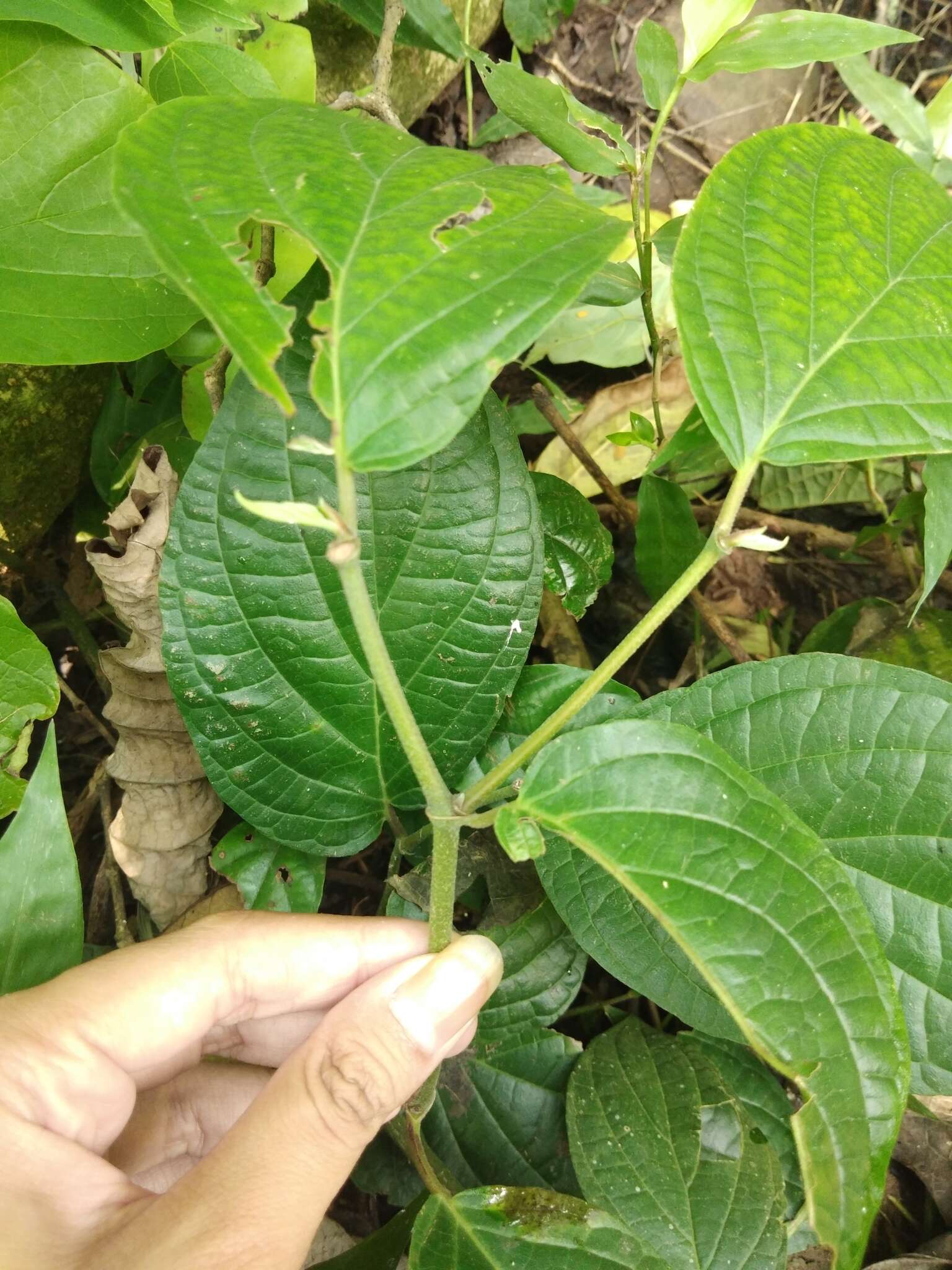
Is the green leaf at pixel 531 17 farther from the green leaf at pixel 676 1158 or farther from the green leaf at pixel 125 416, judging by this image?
the green leaf at pixel 676 1158

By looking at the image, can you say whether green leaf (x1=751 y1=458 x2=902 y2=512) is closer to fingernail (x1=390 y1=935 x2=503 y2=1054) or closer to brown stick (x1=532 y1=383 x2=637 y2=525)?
brown stick (x1=532 y1=383 x2=637 y2=525)

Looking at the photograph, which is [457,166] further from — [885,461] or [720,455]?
[885,461]

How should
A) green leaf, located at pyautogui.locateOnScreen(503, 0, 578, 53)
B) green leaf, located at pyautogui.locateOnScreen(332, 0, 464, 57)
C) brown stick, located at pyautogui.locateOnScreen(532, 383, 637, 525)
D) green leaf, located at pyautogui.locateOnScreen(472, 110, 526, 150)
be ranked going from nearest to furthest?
green leaf, located at pyautogui.locateOnScreen(332, 0, 464, 57) < brown stick, located at pyautogui.locateOnScreen(532, 383, 637, 525) < green leaf, located at pyautogui.locateOnScreen(472, 110, 526, 150) < green leaf, located at pyautogui.locateOnScreen(503, 0, 578, 53)

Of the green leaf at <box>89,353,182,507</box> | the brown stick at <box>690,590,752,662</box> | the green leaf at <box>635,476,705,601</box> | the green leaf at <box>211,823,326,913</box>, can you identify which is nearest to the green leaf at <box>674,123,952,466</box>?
the green leaf at <box>635,476,705,601</box>

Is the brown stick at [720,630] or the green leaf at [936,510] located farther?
the brown stick at [720,630]

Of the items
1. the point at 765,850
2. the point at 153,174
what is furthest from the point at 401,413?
the point at 765,850

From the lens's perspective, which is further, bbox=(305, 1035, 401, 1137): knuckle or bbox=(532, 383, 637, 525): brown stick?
bbox=(532, 383, 637, 525): brown stick

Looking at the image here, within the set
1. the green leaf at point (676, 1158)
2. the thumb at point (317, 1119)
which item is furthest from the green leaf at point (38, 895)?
the green leaf at point (676, 1158)

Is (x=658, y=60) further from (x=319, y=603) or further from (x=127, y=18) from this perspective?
(x=319, y=603)

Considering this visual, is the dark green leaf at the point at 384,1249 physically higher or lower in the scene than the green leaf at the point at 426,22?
lower
